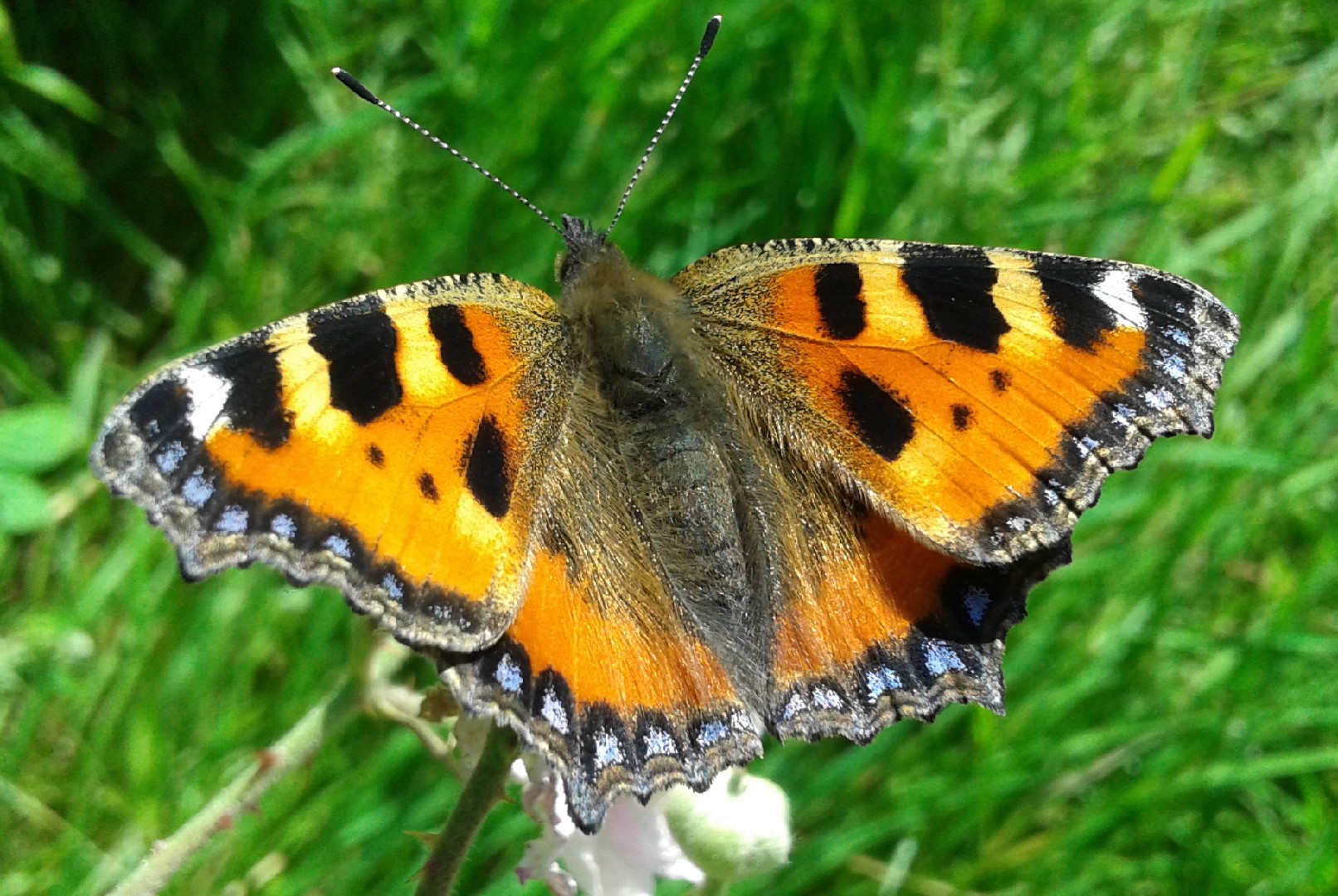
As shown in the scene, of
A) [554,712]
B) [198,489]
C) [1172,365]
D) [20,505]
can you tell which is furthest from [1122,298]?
[20,505]

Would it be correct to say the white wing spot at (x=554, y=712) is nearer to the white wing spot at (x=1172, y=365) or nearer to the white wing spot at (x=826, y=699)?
the white wing spot at (x=826, y=699)

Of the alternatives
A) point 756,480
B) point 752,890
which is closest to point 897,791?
point 752,890

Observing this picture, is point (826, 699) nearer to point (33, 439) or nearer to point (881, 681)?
point (881, 681)

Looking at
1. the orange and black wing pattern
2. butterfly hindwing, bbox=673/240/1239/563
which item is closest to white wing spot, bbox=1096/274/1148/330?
butterfly hindwing, bbox=673/240/1239/563

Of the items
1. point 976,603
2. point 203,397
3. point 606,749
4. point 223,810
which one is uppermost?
point 976,603

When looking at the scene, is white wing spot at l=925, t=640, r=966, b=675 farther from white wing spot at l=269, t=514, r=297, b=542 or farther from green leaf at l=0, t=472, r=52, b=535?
green leaf at l=0, t=472, r=52, b=535

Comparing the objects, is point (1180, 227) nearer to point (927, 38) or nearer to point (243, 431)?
point (927, 38)

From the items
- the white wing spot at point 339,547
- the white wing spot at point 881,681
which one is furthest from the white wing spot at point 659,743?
the white wing spot at point 339,547
